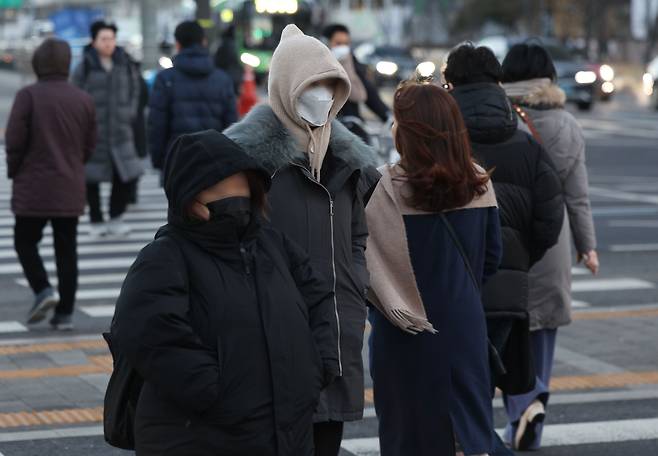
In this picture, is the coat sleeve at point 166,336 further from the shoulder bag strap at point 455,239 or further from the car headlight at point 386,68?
the car headlight at point 386,68

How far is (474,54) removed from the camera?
6191mm

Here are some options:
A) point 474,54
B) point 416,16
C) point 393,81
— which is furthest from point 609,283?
point 416,16

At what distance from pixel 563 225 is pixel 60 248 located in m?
3.78

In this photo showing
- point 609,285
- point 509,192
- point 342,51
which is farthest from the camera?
point 342,51

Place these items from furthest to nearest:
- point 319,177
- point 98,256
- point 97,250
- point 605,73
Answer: point 605,73 → point 97,250 → point 98,256 → point 319,177

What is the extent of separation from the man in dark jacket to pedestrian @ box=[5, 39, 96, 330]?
13.0 ft

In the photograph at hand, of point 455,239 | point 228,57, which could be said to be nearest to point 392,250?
point 455,239

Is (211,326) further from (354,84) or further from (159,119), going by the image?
(354,84)

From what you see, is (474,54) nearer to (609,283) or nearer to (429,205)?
(429,205)

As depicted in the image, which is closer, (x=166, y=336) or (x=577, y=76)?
(x=166, y=336)

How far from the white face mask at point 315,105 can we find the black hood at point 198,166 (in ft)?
3.19

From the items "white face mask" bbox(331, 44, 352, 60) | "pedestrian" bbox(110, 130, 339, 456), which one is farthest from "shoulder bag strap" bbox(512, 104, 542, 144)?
"white face mask" bbox(331, 44, 352, 60)

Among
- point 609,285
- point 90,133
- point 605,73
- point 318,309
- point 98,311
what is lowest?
point 605,73

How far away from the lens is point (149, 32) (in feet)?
91.8
